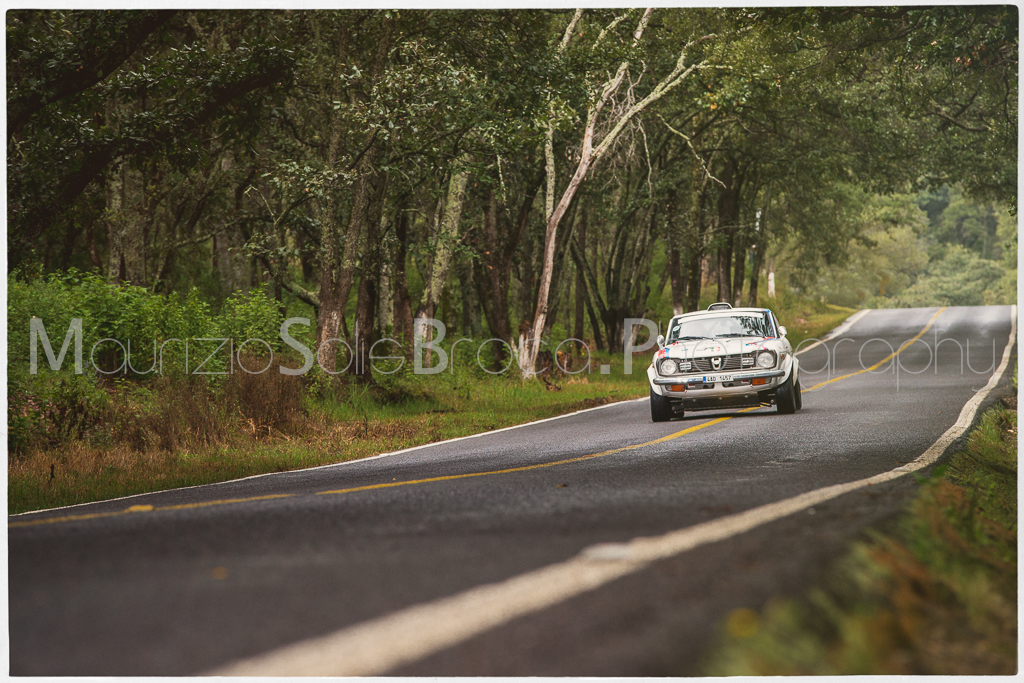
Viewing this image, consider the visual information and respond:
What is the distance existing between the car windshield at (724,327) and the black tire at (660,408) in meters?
1.16

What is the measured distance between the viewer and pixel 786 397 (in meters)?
14.5

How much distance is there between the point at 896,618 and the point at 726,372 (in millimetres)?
10638

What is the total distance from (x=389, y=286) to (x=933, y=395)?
51.2 feet

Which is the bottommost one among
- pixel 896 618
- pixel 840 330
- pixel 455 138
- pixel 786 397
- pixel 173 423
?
pixel 896 618

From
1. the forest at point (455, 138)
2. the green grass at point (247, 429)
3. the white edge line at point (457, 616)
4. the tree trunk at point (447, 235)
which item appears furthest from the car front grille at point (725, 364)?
the white edge line at point (457, 616)

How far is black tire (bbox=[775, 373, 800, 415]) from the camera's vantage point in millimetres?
14422

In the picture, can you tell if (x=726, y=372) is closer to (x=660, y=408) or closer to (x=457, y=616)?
(x=660, y=408)

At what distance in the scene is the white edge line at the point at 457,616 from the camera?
11.5 ft

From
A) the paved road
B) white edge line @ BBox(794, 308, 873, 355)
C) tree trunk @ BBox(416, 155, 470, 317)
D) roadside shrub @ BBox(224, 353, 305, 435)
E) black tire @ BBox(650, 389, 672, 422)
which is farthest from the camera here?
white edge line @ BBox(794, 308, 873, 355)

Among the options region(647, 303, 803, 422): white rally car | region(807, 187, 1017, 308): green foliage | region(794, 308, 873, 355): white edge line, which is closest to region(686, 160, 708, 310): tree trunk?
region(794, 308, 873, 355): white edge line

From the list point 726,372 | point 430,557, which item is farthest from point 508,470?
point 726,372

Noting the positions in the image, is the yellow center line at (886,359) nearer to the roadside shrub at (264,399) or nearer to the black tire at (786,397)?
the black tire at (786,397)

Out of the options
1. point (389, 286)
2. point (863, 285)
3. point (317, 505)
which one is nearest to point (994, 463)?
point (317, 505)

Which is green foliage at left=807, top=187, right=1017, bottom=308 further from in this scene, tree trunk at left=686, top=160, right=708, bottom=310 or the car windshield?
the car windshield
